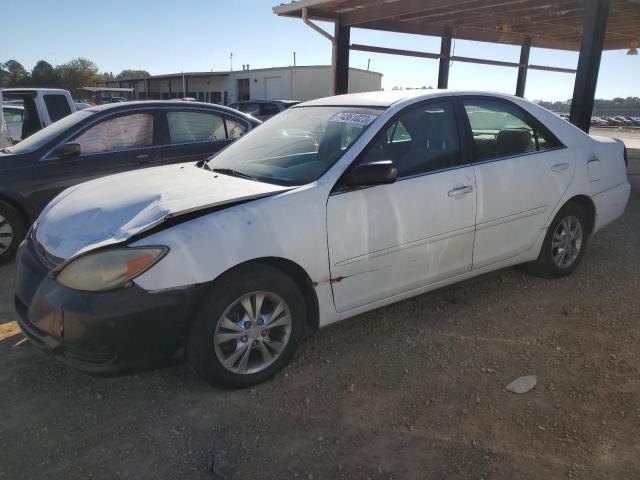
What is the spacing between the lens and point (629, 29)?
11.3 metres

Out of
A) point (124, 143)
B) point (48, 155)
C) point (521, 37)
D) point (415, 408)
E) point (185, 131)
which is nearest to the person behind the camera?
point (415, 408)

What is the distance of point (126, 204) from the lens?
294cm

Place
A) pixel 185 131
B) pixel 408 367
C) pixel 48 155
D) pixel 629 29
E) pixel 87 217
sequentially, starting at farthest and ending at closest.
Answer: pixel 629 29 < pixel 185 131 < pixel 48 155 < pixel 408 367 < pixel 87 217

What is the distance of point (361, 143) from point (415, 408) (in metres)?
1.58

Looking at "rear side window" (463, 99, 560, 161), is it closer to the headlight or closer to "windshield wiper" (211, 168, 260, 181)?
"windshield wiper" (211, 168, 260, 181)

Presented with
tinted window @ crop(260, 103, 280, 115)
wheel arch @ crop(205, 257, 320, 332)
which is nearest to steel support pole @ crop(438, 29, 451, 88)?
tinted window @ crop(260, 103, 280, 115)

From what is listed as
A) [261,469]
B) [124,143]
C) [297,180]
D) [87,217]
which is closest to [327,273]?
[297,180]

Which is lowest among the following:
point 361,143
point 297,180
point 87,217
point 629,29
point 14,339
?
point 14,339

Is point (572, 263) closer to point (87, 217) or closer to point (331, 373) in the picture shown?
point (331, 373)

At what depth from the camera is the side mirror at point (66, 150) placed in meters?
5.17

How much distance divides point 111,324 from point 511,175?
293 centimetres

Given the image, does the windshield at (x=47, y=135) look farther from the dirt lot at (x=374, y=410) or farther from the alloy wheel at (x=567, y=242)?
the alloy wheel at (x=567, y=242)

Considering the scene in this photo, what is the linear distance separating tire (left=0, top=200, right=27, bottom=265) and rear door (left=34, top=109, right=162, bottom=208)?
259 mm

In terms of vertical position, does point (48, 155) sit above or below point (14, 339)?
above
